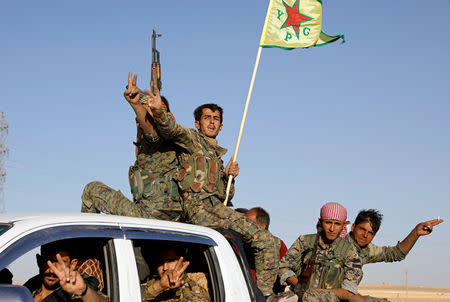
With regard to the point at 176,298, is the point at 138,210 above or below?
above

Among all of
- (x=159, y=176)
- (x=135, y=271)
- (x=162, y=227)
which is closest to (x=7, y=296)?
(x=135, y=271)

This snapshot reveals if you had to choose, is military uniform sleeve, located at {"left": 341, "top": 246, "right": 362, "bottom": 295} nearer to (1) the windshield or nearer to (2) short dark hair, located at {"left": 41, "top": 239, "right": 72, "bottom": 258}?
(2) short dark hair, located at {"left": 41, "top": 239, "right": 72, "bottom": 258}

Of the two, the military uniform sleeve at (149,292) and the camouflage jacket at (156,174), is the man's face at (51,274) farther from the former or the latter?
the camouflage jacket at (156,174)

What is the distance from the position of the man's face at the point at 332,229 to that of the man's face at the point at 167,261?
2220mm

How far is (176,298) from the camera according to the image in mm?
4188

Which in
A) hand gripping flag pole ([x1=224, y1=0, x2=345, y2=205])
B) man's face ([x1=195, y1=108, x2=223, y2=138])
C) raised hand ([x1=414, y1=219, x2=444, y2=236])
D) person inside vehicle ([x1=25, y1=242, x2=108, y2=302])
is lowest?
A: person inside vehicle ([x1=25, y1=242, x2=108, y2=302])

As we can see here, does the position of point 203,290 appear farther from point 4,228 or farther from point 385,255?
point 385,255

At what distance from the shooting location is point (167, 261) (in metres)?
4.10

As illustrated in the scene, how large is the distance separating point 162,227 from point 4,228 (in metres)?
1.04

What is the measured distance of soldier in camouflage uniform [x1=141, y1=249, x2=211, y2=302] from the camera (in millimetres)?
3904

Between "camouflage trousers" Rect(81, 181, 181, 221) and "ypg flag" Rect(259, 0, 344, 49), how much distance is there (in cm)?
354

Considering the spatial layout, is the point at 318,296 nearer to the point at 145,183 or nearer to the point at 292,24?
the point at 145,183

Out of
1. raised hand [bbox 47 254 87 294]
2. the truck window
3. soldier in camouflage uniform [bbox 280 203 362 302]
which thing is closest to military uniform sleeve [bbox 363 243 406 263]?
soldier in camouflage uniform [bbox 280 203 362 302]

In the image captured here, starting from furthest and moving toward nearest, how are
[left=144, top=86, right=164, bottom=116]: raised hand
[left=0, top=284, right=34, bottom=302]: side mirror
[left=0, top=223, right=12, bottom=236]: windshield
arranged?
[left=144, top=86, right=164, bottom=116]: raised hand → [left=0, top=223, right=12, bottom=236]: windshield → [left=0, top=284, right=34, bottom=302]: side mirror
